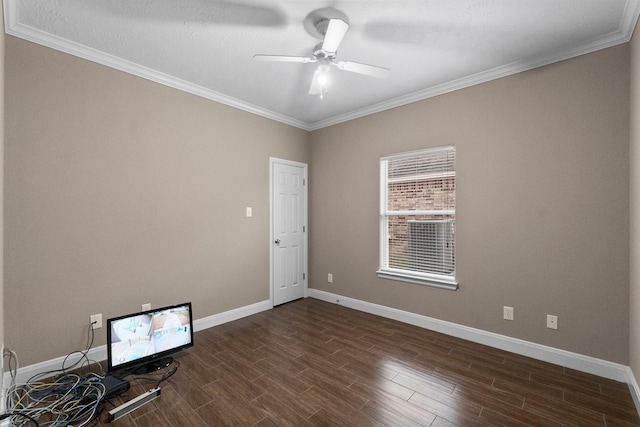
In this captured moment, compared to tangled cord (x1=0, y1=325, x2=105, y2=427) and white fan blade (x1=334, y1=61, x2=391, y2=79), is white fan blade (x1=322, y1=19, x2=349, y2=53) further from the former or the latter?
tangled cord (x1=0, y1=325, x2=105, y2=427)

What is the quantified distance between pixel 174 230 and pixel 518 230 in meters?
3.52

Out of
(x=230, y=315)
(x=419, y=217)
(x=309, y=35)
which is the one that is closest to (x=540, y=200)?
(x=419, y=217)

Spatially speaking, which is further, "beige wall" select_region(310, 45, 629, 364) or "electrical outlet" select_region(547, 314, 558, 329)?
"electrical outlet" select_region(547, 314, 558, 329)

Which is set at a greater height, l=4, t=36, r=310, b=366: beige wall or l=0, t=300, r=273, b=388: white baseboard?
l=4, t=36, r=310, b=366: beige wall

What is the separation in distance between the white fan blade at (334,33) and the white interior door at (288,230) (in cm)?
219

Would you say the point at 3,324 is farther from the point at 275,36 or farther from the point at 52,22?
the point at 275,36

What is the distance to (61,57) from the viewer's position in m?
2.42

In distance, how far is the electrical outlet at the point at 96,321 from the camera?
258 centimetres

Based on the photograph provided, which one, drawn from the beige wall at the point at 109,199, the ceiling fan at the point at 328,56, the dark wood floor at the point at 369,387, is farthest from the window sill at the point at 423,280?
the ceiling fan at the point at 328,56

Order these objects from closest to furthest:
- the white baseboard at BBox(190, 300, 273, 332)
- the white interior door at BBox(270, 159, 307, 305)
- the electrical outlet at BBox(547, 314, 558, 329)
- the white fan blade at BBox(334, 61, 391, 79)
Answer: the white fan blade at BBox(334, 61, 391, 79) → the electrical outlet at BBox(547, 314, 558, 329) → the white baseboard at BBox(190, 300, 273, 332) → the white interior door at BBox(270, 159, 307, 305)

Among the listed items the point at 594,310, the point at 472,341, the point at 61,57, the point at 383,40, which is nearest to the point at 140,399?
the point at 61,57

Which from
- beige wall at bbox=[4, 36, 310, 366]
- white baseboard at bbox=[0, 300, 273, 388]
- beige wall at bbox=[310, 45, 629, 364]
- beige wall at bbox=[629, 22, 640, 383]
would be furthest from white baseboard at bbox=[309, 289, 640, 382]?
beige wall at bbox=[4, 36, 310, 366]

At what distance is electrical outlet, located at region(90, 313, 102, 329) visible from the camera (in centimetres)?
258

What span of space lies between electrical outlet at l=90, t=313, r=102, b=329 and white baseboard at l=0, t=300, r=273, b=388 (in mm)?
195
